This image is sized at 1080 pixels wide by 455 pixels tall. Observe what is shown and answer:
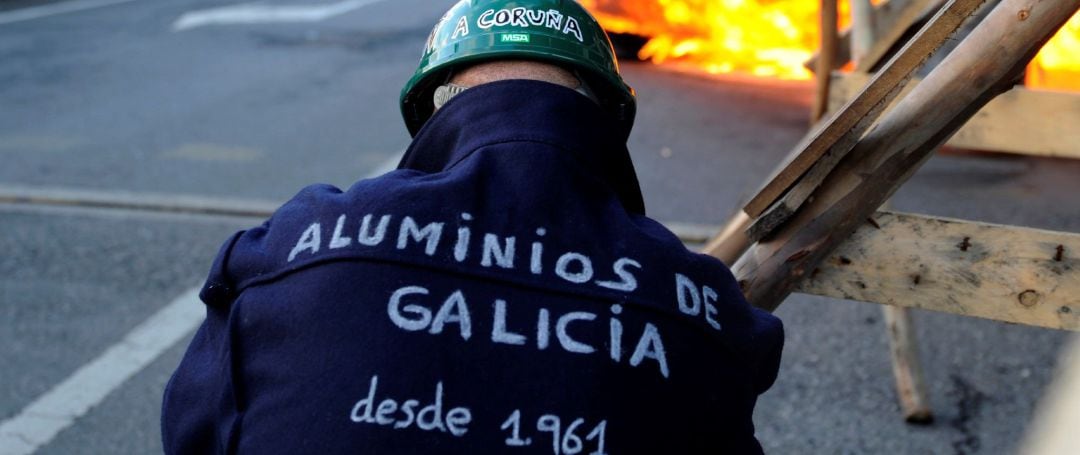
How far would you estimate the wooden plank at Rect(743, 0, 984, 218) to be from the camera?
1738 millimetres

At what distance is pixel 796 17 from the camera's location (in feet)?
23.6

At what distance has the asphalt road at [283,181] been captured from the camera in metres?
3.83

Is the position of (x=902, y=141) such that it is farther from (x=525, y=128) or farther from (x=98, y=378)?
(x=98, y=378)

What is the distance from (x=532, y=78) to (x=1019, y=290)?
33.1 inches

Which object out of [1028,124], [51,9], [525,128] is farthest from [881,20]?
[51,9]

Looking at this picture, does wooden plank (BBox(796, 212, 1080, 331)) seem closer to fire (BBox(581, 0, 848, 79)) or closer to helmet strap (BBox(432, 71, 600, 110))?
helmet strap (BBox(432, 71, 600, 110))

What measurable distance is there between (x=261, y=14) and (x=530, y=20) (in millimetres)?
9806

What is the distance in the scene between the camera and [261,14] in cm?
1119

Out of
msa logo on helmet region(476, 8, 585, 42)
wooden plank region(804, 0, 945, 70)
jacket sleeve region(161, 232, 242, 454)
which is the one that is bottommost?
jacket sleeve region(161, 232, 242, 454)

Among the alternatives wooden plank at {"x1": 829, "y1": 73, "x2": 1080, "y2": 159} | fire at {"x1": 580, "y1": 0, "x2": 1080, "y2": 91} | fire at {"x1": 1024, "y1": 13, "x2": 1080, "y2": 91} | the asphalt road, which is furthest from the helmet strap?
fire at {"x1": 580, "y1": 0, "x2": 1080, "y2": 91}

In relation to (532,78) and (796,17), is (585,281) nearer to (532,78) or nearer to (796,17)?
(532,78)

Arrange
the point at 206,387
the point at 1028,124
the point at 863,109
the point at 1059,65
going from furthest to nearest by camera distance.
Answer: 1. the point at 1059,65
2. the point at 1028,124
3. the point at 863,109
4. the point at 206,387

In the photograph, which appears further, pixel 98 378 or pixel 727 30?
pixel 727 30

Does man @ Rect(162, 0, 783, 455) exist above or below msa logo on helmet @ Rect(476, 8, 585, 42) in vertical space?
below
